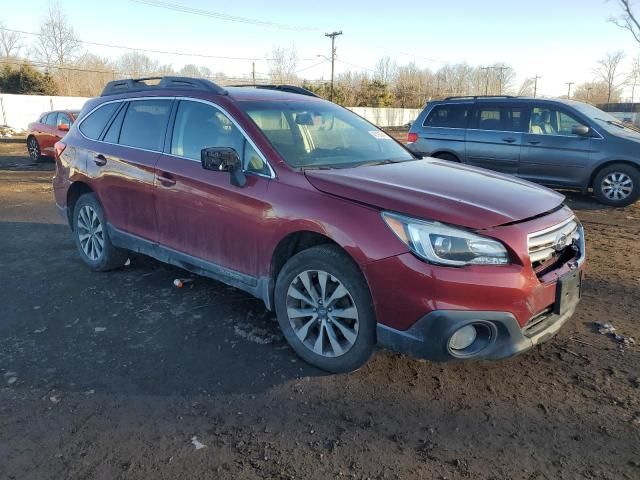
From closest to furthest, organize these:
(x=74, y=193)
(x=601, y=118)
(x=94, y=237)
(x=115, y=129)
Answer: (x=115, y=129) < (x=94, y=237) < (x=74, y=193) < (x=601, y=118)

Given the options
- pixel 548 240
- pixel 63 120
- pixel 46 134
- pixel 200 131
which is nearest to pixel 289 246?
pixel 200 131

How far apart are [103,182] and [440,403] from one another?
3774 millimetres

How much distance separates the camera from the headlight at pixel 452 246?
2752 millimetres

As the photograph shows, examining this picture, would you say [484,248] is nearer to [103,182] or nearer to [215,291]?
[215,291]

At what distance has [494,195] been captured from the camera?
322 cm

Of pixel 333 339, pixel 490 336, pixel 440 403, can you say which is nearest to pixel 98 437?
pixel 333 339

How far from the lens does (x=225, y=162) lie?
11.5ft

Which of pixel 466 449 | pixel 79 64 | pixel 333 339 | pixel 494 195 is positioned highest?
pixel 79 64

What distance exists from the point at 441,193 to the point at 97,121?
12.7ft

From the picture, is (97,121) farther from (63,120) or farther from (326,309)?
(63,120)

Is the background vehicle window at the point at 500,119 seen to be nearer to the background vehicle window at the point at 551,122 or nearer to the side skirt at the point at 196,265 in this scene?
the background vehicle window at the point at 551,122

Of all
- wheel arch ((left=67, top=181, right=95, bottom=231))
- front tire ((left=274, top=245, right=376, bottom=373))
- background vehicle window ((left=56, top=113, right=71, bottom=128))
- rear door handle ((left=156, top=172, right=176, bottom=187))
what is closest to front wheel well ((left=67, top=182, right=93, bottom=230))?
wheel arch ((left=67, top=181, right=95, bottom=231))

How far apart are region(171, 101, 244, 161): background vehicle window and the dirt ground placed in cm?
137

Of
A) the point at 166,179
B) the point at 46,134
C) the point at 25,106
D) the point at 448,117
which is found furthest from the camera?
the point at 25,106
